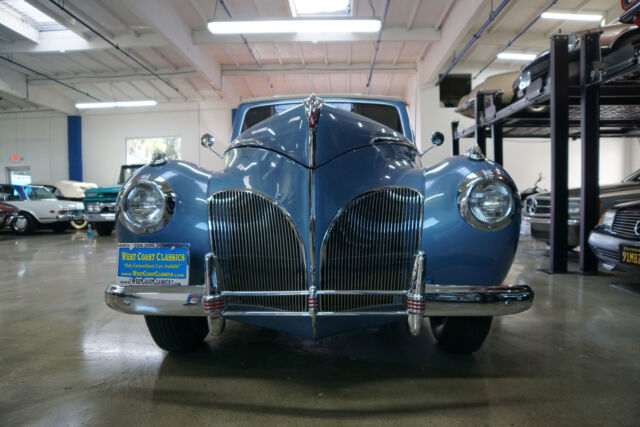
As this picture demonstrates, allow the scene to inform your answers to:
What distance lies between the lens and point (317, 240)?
1.49 m

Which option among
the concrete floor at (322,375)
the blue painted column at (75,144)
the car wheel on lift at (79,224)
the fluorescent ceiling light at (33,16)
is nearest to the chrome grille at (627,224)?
the concrete floor at (322,375)

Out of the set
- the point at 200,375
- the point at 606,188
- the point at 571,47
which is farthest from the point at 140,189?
the point at 606,188

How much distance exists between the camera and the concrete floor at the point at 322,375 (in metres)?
1.46

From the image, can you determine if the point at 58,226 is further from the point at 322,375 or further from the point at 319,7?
the point at 322,375

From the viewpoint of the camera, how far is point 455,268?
1.57m

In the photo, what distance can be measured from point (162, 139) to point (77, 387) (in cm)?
1617

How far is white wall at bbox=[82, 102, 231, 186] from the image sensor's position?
15.9 metres

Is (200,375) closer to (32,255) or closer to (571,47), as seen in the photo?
(571,47)

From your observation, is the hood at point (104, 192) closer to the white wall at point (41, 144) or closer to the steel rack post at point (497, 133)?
the steel rack post at point (497, 133)

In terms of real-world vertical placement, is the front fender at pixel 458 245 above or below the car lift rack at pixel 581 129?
below

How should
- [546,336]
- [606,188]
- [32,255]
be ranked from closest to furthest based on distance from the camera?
1. [546,336]
2. [606,188]
3. [32,255]

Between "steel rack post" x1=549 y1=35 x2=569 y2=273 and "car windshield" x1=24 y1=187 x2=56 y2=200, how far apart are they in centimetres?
1193

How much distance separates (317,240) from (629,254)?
309 cm

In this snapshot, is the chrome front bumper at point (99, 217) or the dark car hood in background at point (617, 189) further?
the chrome front bumper at point (99, 217)
